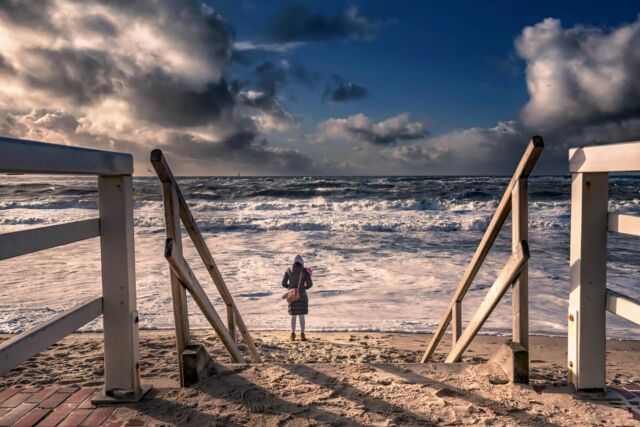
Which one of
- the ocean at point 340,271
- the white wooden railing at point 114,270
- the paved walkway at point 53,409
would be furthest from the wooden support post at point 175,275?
the ocean at point 340,271

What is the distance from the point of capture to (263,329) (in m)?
7.30

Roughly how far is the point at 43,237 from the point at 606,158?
Answer: 313cm

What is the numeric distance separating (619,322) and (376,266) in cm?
559

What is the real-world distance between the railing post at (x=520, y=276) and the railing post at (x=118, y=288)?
97.3 inches

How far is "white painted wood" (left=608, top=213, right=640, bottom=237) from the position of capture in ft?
8.16

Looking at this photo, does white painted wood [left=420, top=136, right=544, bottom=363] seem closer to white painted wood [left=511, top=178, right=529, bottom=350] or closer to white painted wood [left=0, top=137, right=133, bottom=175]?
white painted wood [left=511, top=178, right=529, bottom=350]

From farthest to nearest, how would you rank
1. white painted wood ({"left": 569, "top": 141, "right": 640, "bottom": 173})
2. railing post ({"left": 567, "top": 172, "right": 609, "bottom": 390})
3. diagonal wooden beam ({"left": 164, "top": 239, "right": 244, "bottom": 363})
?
railing post ({"left": 567, "top": 172, "right": 609, "bottom": 390})
diagonal wooden beam ({"left": 164, "top": 239, "right": 244, "bottom": 363})
white painted wood ({"left": 569, "top": 141, "right": 640, "bottom": 173})

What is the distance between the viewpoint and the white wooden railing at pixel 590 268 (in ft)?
9.17

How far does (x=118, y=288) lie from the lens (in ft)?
9.40

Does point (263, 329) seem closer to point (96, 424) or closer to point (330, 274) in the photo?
point (330, 274)

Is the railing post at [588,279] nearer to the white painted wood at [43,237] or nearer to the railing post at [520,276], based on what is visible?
the railing post at [520,276]

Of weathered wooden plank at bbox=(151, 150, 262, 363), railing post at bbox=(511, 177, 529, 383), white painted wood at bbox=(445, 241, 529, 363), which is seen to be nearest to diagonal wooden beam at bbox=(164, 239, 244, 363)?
weathered wooden plank at bbox=(151, 150, 262, 363)

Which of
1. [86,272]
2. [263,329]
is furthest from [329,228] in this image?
[263,329]

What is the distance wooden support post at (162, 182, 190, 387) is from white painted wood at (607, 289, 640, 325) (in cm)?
266
